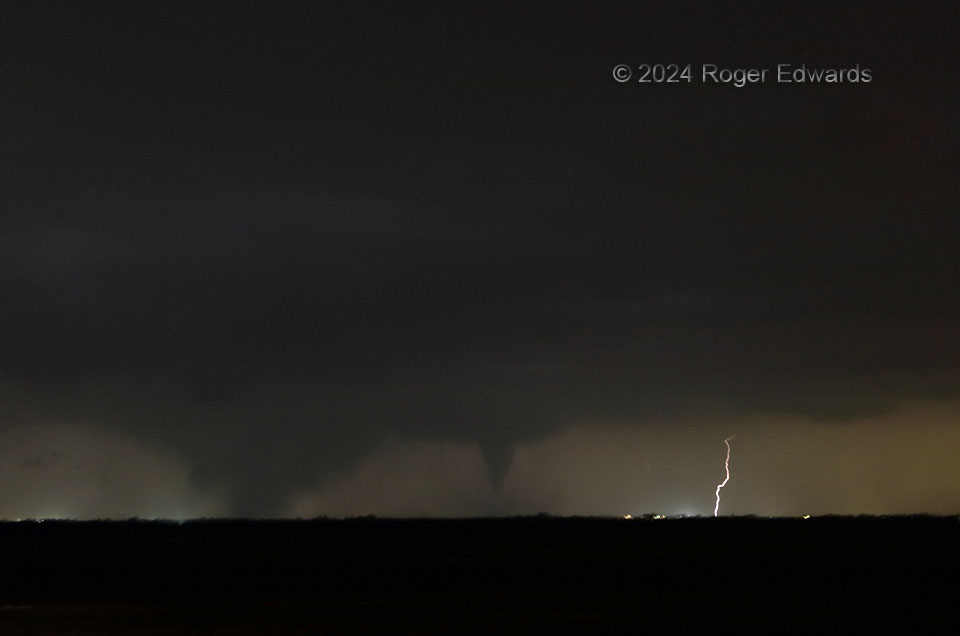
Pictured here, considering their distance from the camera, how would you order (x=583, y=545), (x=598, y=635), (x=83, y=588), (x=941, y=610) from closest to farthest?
(x=598, y=635) < (x=941, y=610) < (x=83, y=588) < (x=583, y=545)

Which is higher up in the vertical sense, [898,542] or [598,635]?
[898,542]

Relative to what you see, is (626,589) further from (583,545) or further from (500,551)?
(583,545)

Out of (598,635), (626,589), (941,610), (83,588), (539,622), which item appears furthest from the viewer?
(83,588)

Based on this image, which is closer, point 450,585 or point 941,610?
point 941,610

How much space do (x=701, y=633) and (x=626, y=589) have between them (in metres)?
16.2

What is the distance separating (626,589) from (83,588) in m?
24.7

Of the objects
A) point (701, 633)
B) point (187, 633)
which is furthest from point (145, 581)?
point (701, 633)

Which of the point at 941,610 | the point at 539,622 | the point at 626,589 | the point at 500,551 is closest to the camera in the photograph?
Result: the point at 539,622

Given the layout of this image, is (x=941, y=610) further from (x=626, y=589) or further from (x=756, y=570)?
(x=756, y=570)

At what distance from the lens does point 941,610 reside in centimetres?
4294

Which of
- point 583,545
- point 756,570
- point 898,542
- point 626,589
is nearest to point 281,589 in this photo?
point 626,589

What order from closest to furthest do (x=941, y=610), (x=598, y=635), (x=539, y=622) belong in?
(x=598, y=635)
(x=539, y=622)
(x=941, y=610)

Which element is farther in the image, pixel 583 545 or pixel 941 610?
pixel 583 545

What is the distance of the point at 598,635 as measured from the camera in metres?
37.1
